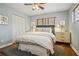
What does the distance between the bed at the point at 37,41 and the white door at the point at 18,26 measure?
0.24 feet

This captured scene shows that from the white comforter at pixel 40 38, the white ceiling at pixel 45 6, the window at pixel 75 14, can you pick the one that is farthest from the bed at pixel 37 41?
the window at pixel 75 14

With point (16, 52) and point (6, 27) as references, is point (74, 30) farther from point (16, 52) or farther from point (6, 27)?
point (6, 27)

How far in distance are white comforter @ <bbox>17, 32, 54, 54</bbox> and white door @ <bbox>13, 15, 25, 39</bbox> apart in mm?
80

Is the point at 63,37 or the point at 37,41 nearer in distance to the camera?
the point at 37,41

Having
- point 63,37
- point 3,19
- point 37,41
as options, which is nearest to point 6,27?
point 3,19

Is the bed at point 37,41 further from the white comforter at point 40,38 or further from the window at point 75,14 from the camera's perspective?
the window at point 75,14

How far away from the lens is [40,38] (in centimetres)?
158

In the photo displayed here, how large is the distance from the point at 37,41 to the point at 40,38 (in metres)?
0.08

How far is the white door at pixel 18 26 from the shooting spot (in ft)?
5.23

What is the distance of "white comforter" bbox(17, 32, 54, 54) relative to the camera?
1.56 meters

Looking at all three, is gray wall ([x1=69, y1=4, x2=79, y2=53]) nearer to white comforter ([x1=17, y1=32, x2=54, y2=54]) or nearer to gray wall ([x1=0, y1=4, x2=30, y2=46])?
white comforter ([x1=17, y1=32, x2=54, y2=54])

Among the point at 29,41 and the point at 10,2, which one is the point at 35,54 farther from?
the point at 10,2

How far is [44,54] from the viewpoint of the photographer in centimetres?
148

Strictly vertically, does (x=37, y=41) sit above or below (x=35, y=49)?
above
